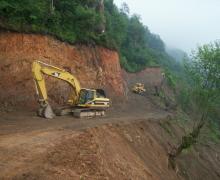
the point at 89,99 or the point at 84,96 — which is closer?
the point at 84,96

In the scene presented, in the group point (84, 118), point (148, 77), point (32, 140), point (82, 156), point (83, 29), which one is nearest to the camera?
point (82, 156)

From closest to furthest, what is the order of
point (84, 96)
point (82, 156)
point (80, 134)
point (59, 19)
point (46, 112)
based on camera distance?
point (82, 156) → point (80, 134) → point (46, 112) → point (84, 96) → point (59, 19)

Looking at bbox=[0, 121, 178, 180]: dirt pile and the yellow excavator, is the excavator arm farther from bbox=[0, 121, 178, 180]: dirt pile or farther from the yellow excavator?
bbox=[0, 121, 178, 180]: dirt pile

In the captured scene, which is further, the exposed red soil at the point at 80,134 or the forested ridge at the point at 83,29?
the forested ridge at the point at 83,29

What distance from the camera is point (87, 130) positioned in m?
18.4

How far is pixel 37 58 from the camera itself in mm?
27359

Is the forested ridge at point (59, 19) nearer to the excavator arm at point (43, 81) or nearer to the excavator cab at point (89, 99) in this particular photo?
the excavator arm at point (43, 81)

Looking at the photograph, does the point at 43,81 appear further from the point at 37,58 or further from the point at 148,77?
the point at 148,77

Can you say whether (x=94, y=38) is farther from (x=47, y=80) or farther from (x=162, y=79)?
(x=162, y=79)

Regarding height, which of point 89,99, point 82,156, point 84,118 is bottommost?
point 82,156

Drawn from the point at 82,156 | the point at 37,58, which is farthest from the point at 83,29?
the point at 82,156

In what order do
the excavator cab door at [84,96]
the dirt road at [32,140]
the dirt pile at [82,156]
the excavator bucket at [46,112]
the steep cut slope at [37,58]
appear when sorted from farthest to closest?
the steep cut slope at [37,58]
the excavator cab door at [84,96]
the excavator bucket at [46,112]
the dirt pile at [82,156]
the dirt road at [32,140]

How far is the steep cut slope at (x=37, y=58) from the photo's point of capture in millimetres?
24828

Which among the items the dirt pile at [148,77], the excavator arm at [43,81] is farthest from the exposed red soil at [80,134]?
the dirt pile at [148,77]
